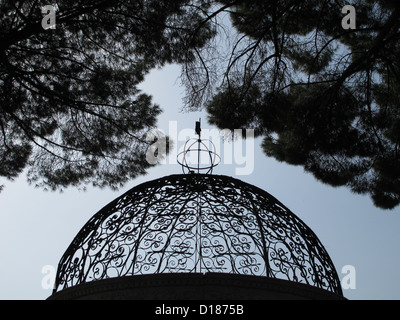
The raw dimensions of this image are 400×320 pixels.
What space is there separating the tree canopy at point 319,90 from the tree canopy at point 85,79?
76 cm

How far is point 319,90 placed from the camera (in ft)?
24.3

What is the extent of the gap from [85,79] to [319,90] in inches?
141

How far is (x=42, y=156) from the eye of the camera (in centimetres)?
779

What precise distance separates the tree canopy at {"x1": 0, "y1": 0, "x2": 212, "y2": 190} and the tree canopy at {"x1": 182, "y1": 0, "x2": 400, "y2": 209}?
2.51ft

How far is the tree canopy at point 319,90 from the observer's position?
6664mm

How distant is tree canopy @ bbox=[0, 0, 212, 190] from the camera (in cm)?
629

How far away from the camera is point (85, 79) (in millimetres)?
7094

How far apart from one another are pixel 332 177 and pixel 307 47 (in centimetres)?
219

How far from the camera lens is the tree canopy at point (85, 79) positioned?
6.29 m
